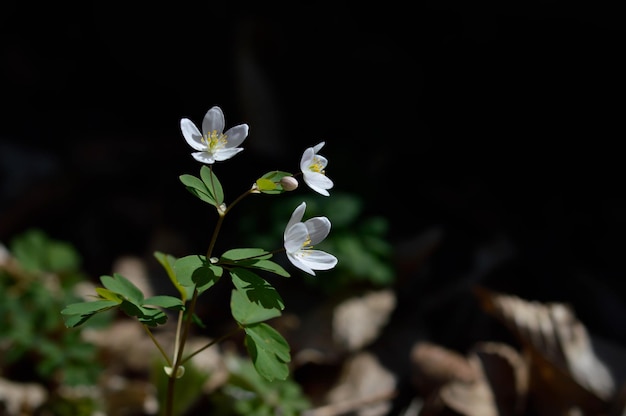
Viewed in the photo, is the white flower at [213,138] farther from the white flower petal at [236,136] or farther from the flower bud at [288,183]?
the flower bud at [288,183]

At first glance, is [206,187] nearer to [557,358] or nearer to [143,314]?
[143,314]

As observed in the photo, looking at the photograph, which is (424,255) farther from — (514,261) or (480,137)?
(480,137)

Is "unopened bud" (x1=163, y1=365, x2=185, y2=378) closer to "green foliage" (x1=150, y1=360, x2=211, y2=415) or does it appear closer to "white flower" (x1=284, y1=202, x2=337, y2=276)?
"white flower" (x1=284, y1=202, x2=337, y2=276)

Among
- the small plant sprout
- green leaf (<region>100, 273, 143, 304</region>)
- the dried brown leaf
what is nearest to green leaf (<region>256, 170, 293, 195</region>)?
the small plant sprout

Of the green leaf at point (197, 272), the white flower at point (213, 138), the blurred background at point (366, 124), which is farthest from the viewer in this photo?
the blurred background at point (366, 124)

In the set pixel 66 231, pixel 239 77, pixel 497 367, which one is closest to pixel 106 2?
pixel 239 77

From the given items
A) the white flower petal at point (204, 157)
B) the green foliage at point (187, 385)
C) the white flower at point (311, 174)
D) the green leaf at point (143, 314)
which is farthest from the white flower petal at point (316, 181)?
the green foliage at point (187, 385)

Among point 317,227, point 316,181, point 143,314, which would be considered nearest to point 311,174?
point 316,181
